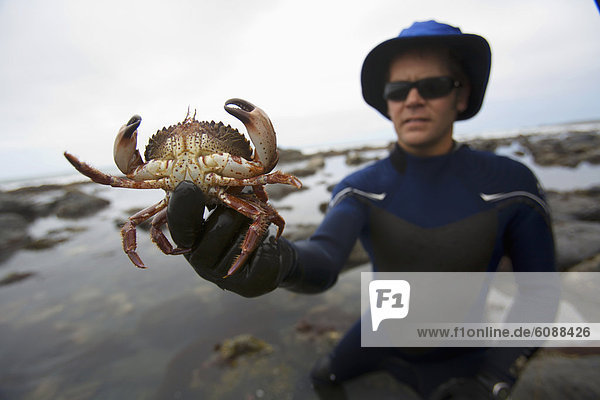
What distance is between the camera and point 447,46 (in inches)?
134

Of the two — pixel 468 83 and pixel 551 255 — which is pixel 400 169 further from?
pixel 551 255

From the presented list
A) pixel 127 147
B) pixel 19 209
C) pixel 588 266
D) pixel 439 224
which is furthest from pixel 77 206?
pixel 588 266

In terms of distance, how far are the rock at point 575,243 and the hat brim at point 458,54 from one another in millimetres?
5439

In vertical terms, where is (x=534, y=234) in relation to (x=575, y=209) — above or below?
above

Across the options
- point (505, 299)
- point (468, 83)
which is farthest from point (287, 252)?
point (505, 299)

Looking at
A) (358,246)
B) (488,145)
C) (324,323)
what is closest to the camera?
(324,323)

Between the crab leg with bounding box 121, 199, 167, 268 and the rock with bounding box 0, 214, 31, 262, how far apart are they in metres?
16.0

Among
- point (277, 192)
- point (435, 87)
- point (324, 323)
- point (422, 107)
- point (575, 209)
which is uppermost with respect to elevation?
point (435, 87)

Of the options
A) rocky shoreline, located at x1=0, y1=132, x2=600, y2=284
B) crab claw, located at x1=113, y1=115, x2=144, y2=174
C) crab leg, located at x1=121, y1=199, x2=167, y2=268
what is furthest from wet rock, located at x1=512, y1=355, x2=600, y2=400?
crab claw, located at x1=113, y1=115, x2=144, y2=174

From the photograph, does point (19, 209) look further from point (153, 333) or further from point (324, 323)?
point (324, 323)

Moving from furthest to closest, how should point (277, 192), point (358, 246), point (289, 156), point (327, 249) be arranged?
point (289, 156) < point (277, 192) < point (358, 246) < point (327, 249)

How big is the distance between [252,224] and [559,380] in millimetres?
4199

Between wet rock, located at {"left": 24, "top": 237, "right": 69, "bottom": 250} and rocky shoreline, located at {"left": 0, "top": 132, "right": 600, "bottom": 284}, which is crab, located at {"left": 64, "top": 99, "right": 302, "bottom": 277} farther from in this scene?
wet rock, located at {"left": 24, "top": 237, "right": 69, "bottom": 250}

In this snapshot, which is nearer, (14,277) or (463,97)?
(463,97)
